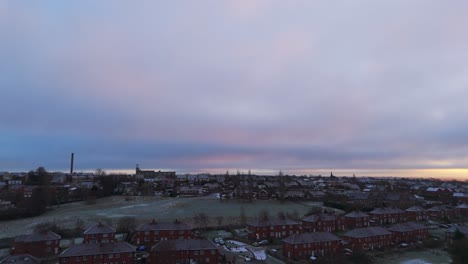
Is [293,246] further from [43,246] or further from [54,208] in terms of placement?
[54,208]

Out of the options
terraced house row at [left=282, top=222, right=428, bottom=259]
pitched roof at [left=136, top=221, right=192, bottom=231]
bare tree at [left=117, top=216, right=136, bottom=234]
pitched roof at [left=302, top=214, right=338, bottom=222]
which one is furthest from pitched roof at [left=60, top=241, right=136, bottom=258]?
pitched roof at [left=302, top=214, right=338, bottom=222]

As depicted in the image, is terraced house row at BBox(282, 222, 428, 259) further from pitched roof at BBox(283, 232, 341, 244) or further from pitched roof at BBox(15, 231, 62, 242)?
pitched roof at BBox(15, 231, 62, 242)

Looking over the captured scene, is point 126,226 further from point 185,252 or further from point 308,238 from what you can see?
point 308,238

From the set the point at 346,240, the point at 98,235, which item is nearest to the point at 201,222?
the point at 98,235

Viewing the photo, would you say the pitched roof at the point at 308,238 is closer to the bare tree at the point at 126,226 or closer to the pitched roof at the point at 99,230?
the pitched roof at the point at 99,230

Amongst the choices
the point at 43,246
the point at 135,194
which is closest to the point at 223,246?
the point at 43,246
